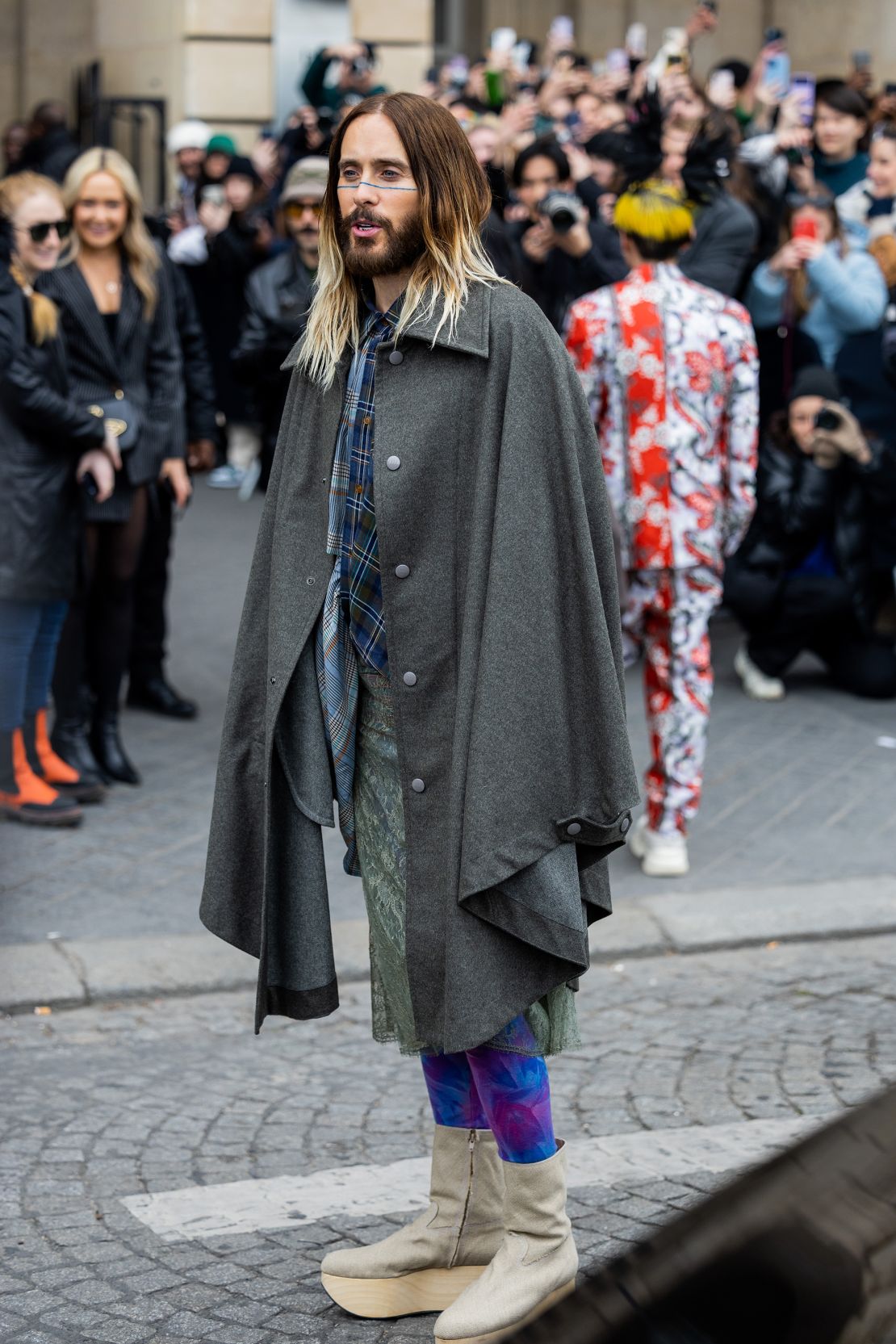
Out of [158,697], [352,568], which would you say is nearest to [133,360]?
[158,697]

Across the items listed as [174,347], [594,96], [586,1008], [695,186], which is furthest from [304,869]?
[594,96]

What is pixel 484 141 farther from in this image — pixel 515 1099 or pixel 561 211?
pixel 515 1099

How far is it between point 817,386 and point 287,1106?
4740mm

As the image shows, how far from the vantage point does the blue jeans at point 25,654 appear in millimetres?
6656

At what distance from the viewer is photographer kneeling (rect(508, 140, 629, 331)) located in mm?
8562

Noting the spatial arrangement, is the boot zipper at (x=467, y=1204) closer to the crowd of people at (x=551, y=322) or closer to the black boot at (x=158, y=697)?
the crowd of people at (x=551, y=322)

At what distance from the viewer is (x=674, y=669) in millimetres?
6176

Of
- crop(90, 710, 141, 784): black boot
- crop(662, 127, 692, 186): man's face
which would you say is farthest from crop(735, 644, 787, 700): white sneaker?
crop(90, 710, 141, 784): black boot

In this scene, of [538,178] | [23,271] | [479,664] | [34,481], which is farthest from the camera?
[538,178]

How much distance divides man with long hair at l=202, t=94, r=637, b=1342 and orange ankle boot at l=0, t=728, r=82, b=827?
324cm

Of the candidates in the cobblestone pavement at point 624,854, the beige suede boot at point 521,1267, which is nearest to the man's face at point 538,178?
the cobblestone pavement at point 624,854

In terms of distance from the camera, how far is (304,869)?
3412 mm

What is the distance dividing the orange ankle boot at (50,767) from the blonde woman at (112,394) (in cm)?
7

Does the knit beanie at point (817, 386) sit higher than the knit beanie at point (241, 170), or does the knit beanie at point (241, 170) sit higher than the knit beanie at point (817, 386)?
the knit beanie at point (241, 170)
